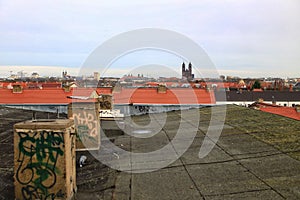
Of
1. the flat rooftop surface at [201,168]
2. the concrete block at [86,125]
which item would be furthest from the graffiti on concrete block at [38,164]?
the concrete block at [86,125]

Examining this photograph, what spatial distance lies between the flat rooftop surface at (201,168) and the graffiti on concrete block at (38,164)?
2.33 feet

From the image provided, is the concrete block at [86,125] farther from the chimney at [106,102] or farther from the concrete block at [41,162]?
the chimney at [106,102]

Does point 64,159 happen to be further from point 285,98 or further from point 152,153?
point 285,98

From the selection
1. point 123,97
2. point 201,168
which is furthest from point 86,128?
point 123,97

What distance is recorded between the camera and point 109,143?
1370 cm

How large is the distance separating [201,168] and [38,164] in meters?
4.35

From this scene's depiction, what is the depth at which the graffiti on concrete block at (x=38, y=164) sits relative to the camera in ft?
22.3

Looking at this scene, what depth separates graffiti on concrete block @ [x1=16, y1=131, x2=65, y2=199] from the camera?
680 cm

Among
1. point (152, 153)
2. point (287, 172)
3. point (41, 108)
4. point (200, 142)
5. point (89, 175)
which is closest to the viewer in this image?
point (287, 172)

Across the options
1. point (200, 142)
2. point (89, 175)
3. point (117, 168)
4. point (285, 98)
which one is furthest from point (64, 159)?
point (285, 98)

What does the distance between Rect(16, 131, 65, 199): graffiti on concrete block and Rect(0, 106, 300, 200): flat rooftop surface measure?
71cm

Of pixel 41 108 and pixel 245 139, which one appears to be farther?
pixel 41 108

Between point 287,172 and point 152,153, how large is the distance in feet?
16.0

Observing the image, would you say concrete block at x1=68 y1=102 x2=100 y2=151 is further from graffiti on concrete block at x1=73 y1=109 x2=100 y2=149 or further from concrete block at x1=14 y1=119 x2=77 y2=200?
concrete block at x1=14 y1=119 x2=77 y2=200
